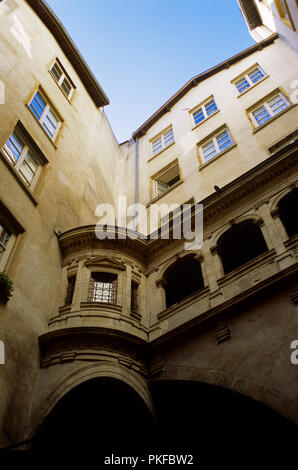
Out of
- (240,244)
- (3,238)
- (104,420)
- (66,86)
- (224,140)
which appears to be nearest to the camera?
(104,420)

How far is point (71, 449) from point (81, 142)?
14338mm

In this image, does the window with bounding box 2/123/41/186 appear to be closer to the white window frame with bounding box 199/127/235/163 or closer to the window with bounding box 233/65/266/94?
the white window frame with bounding box 199/127/235/163

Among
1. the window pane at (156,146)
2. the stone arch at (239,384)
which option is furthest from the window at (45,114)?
the stone arch at (239,384)

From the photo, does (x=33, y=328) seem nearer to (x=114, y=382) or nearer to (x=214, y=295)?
(x=114, y=382)

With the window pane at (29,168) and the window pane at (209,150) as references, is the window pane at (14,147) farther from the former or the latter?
the window pane at (209,150)

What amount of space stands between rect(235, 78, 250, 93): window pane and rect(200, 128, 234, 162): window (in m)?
3.96

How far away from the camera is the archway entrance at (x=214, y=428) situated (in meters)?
10.5

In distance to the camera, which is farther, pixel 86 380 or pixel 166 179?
pixel 166 179

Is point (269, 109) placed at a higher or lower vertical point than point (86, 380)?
higher

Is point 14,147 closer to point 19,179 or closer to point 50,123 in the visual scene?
point 19,179

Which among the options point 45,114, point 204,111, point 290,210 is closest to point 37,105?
point 45,114

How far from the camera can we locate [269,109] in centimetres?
1866

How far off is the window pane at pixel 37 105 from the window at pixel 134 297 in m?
8.37

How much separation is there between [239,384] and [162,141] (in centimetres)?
1713
